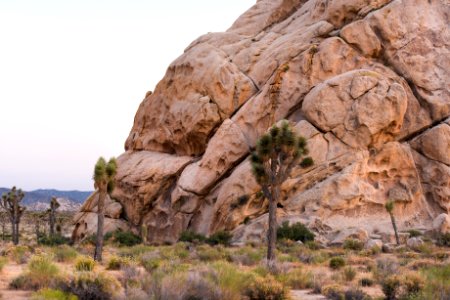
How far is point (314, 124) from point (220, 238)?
386 inches

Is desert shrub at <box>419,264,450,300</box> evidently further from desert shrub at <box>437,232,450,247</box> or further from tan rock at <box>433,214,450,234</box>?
tan rock at <box>433,214,450,234</box>

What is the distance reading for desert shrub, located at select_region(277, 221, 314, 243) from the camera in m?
26.7

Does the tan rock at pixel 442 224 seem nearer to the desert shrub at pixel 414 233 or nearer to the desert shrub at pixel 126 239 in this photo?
the desert shrub at pixel 414 233

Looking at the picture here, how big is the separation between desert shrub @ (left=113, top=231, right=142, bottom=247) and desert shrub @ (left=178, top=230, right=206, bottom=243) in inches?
153

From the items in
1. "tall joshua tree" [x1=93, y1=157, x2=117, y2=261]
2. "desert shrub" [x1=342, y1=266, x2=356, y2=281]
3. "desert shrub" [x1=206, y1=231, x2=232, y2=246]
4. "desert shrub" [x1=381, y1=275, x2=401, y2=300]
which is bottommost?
"desert shrub" [x1=342, y1=266, x2=356, y2=281]

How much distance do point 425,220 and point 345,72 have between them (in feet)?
37.5

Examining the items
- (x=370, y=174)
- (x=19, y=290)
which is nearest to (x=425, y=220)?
(x=370, y=174)

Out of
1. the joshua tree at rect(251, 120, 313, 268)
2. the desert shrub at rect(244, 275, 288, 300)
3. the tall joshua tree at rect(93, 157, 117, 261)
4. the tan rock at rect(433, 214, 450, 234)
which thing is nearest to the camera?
the desert shrub at rect(244, 275, 288, 300)

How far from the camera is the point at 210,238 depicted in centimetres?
2877

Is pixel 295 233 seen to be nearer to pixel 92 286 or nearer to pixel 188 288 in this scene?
pixel 188 288

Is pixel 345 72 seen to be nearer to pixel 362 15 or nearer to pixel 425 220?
pixel 362 15

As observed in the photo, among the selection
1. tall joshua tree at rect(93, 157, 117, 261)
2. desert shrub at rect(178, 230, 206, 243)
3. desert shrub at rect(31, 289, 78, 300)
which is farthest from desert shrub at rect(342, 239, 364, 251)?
desert shrub at rect(31, 289, 78, 300)

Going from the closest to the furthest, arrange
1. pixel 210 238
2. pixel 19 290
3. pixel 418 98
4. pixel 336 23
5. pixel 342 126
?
pixel 19 290
pixel 210 238
pixel 342 126
pixel 418 98
pixel 336 23

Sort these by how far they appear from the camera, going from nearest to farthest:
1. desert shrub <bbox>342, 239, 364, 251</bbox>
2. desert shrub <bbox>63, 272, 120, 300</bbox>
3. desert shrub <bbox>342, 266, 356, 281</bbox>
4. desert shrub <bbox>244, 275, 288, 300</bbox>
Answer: desert shrub <bbox>63, 272, 120, 300</bbox> → desert shrub <bbox>244, 275, 288, 300</bbox> → desert shrub <bbox>342, 266, 356, 281</bbox> → desert shrub <bbox>342, 239, 364, 251</bbox>
